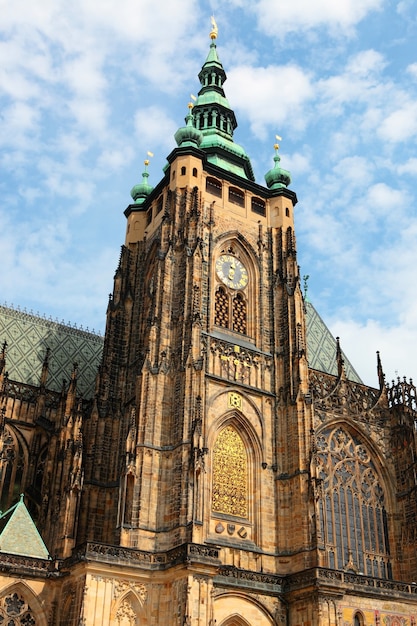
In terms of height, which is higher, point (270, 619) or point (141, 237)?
point (141, 237)

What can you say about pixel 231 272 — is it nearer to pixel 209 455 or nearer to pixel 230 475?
pixel 209 455

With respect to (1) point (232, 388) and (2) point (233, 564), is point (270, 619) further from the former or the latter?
(1) point (232, 388)

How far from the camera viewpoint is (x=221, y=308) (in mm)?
31938

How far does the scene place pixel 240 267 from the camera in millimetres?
33312

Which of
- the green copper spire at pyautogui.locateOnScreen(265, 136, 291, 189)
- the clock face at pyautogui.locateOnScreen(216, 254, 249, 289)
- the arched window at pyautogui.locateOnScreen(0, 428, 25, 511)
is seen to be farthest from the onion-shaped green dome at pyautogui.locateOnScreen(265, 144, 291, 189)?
the arched window at pyautogui.locateOnScreen(0, 428, 25, 511)

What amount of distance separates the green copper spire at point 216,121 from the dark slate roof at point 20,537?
18.4m

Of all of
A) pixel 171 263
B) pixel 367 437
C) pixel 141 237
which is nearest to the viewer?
pixel 171 263

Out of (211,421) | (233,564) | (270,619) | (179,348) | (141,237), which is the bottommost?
(270,619)

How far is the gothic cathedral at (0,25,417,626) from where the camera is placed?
24.3 m

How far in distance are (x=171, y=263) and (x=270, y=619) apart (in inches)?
541

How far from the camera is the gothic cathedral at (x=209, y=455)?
24344 mm

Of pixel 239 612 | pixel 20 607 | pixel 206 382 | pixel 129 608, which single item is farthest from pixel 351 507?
pixel 20 607

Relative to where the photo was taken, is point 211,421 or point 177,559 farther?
point 211,421

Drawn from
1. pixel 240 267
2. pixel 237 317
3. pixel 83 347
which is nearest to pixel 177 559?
pixel 237 317
